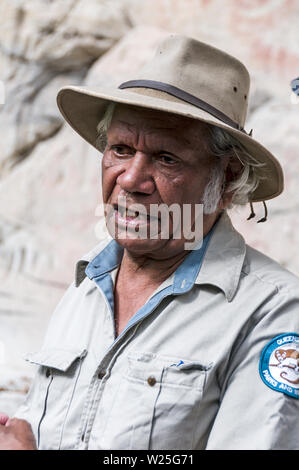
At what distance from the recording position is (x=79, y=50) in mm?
5062

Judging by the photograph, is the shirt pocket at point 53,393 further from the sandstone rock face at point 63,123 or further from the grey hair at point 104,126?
the sandstone rock face at point 63,123

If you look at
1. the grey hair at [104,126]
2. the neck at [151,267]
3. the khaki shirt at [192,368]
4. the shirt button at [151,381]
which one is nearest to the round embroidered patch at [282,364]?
the khaki shirt at [192,368]

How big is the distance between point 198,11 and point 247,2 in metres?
0.41

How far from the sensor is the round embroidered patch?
1266 millimetres

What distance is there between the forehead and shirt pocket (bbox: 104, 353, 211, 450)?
0.50 metres

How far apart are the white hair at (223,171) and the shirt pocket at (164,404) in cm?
40

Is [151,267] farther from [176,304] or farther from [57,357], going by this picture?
[57,357]

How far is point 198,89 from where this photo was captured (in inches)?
58.2

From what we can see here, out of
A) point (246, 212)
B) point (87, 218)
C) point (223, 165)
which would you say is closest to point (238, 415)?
point (223, 165)

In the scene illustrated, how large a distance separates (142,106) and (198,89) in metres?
0.14

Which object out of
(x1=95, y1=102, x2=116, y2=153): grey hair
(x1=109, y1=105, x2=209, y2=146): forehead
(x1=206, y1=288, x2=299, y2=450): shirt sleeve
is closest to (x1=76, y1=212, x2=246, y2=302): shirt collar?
(x1=206, y1=288, x2=299, y2=450): shirt sleeve

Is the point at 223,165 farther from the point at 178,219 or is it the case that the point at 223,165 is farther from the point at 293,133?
the point at 293,133

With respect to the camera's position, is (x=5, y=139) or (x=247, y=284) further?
(x=5, y=139)

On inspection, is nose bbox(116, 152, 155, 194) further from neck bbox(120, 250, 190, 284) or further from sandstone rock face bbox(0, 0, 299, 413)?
sandstone rock face bbox(0, 0, 299, 413)
